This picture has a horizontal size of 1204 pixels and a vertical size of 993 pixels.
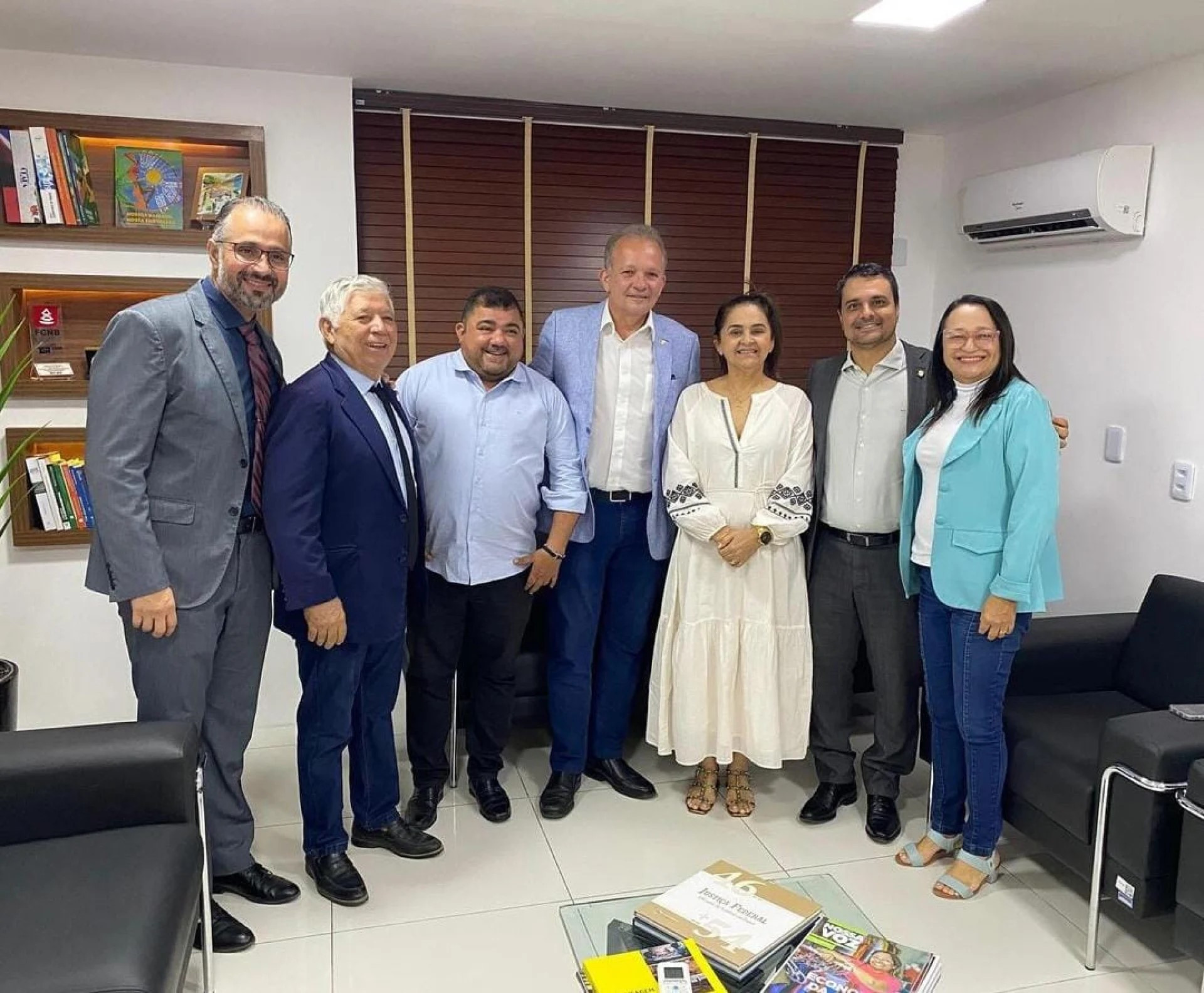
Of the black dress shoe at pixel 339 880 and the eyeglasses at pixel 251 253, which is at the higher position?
the eyeglasses at pixel 251 253

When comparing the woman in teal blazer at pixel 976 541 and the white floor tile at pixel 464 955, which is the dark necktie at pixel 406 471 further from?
the woman in teal blazer at pixel 976 541

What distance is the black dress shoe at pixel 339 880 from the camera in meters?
2.48

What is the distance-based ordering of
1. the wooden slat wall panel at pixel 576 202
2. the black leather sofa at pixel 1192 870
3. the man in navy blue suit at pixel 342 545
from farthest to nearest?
1. the wooden slat wall panel at pixel 576 202
2. the man in navy blue suit at pixel 342 545
3. the black leather sofa at pixel 1192 870

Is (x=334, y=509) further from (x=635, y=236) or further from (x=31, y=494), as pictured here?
(x=31, y=494)

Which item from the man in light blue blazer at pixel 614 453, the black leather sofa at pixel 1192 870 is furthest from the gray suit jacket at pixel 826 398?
the black leather sofa at pixel 1192 870

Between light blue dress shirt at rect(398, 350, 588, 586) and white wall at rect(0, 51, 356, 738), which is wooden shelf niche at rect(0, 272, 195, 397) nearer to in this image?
white wall at rect(0, 51, 356, 738)

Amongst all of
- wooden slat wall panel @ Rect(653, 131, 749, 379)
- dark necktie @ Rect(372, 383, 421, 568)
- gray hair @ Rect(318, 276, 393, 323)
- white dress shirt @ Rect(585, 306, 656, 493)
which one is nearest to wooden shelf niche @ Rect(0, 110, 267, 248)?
gray hair @ Rect(318, 276, 393, 323)

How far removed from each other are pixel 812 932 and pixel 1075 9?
242 cm

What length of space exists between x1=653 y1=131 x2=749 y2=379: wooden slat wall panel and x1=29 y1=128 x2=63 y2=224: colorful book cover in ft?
7.26

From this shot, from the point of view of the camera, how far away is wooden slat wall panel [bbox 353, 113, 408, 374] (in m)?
3.73

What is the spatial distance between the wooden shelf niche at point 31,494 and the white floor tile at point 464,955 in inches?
71.9

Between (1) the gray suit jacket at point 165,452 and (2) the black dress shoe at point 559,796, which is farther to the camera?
(2) the black dress shoe at point 559,796

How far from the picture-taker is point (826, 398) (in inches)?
112

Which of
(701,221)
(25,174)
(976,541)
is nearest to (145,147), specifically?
(25,174)
